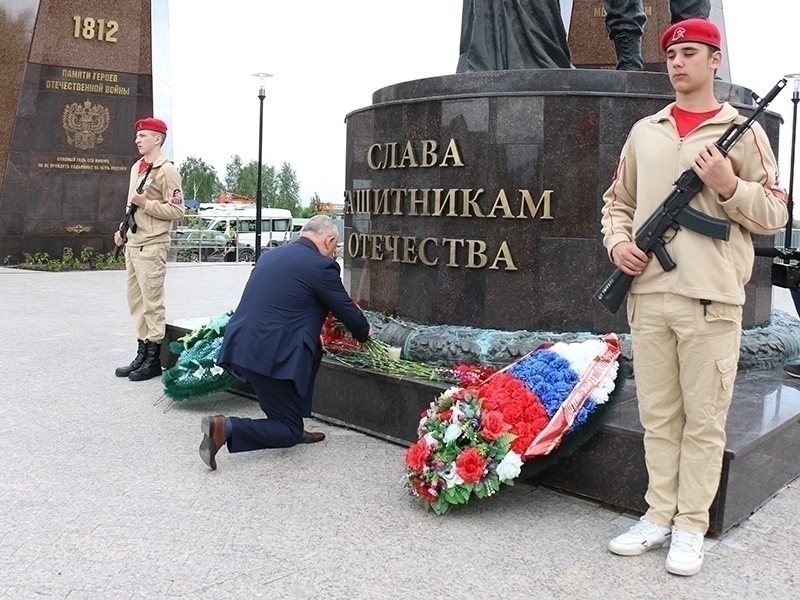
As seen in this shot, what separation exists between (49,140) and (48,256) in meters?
2.32

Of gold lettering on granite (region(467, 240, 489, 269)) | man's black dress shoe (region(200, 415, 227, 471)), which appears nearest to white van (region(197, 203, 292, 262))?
gold lettering on granite (region(467, 240, 489, 269))

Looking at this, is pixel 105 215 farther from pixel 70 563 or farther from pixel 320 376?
pixel 70 563

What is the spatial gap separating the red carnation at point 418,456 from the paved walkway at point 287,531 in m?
0.21

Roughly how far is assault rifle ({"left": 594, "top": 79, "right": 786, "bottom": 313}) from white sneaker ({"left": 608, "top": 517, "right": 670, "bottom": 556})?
1.04 m

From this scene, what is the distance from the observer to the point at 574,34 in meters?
16.0

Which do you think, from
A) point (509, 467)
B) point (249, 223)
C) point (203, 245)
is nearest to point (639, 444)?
point (509, 467)

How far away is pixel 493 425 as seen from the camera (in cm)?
364

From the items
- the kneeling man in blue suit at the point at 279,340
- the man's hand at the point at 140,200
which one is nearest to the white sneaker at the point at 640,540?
the kneeling man in blue suit at the point at 279,340

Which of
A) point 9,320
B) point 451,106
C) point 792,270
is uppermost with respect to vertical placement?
point 451,106

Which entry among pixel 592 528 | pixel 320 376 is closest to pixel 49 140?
pixel 320 376

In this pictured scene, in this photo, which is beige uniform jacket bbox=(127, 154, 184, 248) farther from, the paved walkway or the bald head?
the bald head

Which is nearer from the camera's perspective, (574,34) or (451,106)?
(451,106)

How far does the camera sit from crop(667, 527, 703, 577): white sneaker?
10.2 feet

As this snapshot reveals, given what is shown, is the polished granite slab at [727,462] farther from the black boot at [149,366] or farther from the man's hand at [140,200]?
the man's hand at [140,200]
